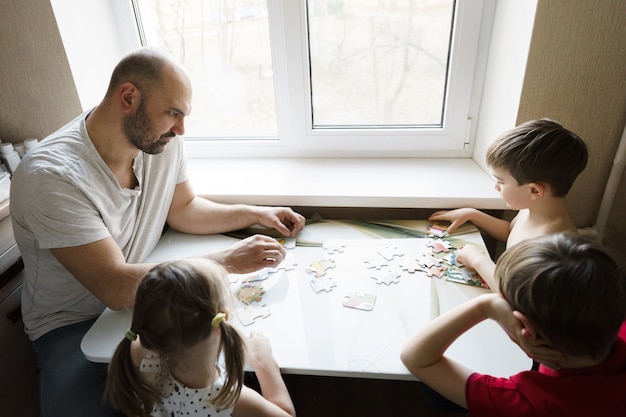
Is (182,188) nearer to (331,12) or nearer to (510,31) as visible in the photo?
(331,12)

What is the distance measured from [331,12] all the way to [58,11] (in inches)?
40.3

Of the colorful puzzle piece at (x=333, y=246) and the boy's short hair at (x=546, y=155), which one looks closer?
the boy's short hair at (x=546, y=155)

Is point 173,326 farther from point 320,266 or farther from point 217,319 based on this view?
point 320,266

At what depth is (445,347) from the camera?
92 centimetres

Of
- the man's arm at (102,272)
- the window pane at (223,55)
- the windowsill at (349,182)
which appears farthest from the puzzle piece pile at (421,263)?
the window pane at (223,55)

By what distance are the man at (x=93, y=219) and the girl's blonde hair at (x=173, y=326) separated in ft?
1.09

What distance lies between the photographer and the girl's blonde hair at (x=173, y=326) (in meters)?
0.82

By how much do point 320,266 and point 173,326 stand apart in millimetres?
566

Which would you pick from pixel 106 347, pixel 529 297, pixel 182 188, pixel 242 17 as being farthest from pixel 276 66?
pixel 529 297

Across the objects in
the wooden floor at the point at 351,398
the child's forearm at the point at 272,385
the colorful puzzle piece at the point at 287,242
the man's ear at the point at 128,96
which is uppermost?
the man's ear at the point at 128,96

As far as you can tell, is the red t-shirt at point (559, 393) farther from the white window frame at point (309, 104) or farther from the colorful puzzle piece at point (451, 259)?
the white window frame at point (309, 104)

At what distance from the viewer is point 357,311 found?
3.67 ft

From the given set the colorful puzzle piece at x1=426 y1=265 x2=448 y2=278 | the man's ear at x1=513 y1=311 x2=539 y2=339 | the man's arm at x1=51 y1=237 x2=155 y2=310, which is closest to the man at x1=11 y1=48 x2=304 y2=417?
the man's arm at x1=51 y1=237 x2=155 y2=310

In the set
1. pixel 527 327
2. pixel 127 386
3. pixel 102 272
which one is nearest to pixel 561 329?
pixel 527 327
